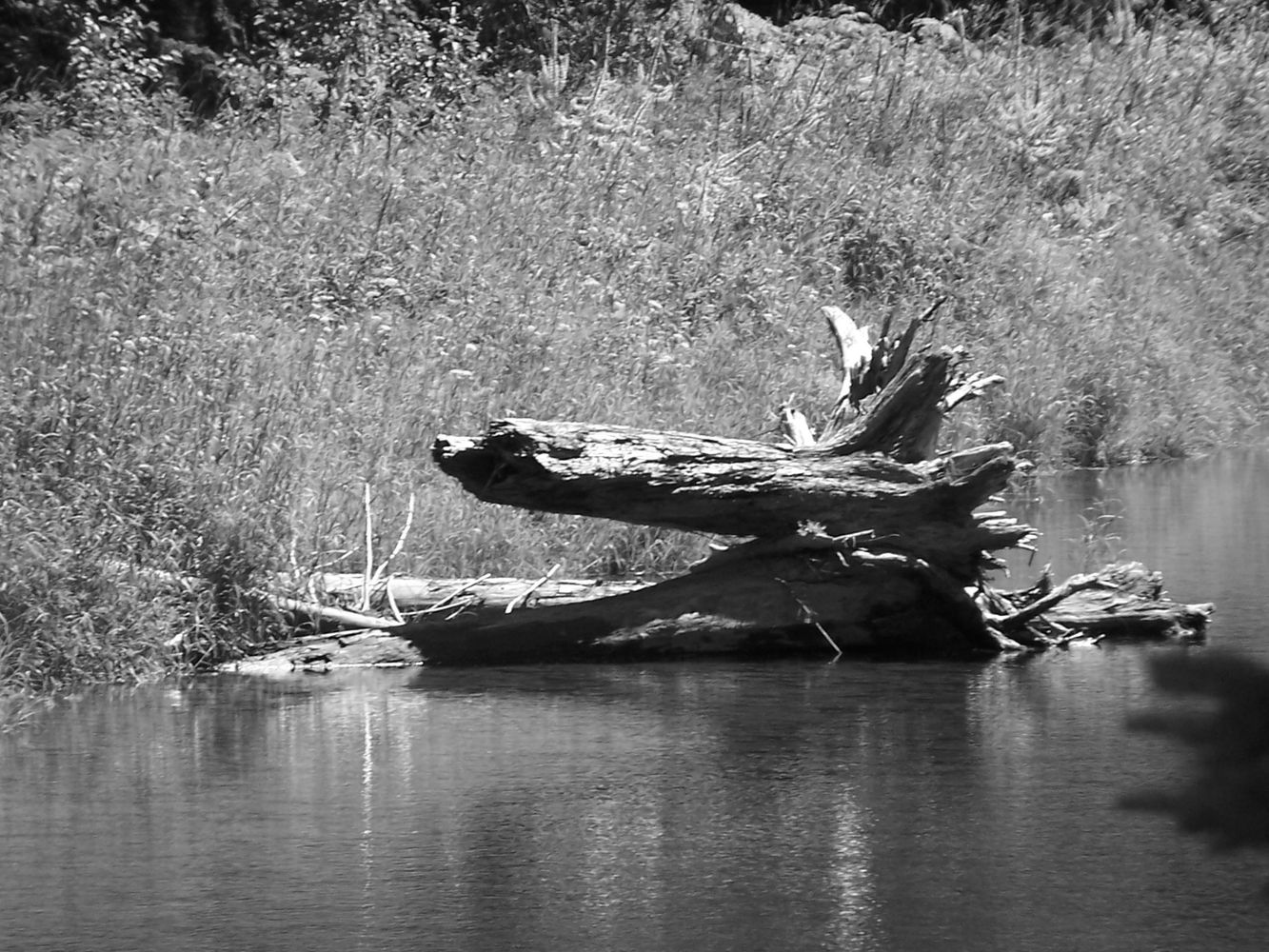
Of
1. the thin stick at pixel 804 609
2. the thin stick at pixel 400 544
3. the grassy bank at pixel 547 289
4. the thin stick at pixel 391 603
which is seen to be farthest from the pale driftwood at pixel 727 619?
the grassy bank at pixel 547 289

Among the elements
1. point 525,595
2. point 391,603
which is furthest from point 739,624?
point 391,603

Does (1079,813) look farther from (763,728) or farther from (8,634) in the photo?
(8,634)

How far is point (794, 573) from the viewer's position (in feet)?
29.8

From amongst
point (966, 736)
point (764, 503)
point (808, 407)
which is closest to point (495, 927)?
point (966, 736)

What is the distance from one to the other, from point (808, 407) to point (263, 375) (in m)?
4.13

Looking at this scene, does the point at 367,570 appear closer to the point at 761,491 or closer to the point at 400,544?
the point at 400,544

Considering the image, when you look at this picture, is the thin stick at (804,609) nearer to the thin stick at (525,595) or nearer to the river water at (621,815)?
the river water at (621,815)

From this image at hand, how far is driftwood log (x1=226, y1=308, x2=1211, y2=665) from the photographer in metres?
8.76

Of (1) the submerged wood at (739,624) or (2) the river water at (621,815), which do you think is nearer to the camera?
(2) the river water at (621,815)

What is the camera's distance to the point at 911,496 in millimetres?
8852

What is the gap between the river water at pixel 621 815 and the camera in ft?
18.0

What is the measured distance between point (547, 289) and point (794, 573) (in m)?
5.96

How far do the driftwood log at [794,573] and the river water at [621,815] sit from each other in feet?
0.75

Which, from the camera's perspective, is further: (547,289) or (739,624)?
(547,289)
